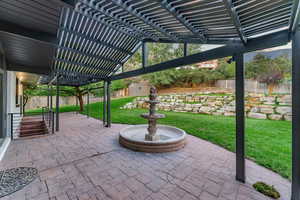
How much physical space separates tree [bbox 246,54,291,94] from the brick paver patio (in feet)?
21.9

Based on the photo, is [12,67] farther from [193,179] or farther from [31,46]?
[193,179]

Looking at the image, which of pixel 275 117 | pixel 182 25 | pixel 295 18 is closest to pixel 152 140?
pixel 182 25

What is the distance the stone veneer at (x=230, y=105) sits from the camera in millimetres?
6832

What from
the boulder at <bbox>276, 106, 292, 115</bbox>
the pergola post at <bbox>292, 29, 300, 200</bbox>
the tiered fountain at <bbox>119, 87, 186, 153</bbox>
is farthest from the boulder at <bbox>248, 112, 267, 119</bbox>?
the pergola post at <bbox>292, 29, 300, 200</bbox>

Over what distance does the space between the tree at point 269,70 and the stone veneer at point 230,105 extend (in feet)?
3.34

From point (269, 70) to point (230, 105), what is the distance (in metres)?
2.95

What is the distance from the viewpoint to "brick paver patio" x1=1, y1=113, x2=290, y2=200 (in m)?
2.16

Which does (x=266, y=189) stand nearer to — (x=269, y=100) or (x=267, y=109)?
(x=267, y=109)

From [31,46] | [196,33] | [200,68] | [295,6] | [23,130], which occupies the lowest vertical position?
[23,130]

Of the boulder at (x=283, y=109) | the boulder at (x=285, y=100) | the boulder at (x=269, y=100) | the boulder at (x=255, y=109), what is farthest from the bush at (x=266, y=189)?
the boulder at (x=269, y=100)

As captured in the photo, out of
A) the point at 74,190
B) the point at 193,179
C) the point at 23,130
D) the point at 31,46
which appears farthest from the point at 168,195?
the point at 23,130

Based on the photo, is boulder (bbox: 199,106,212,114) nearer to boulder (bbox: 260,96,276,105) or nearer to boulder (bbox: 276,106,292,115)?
boulder (bbox: 260,96,276,105)

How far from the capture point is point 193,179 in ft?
8.39

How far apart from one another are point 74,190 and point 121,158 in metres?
1.31
